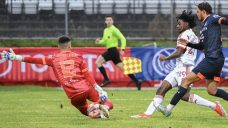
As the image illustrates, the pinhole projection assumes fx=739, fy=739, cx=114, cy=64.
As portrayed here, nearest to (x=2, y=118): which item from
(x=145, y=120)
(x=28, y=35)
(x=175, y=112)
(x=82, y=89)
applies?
(x=82, y=89)

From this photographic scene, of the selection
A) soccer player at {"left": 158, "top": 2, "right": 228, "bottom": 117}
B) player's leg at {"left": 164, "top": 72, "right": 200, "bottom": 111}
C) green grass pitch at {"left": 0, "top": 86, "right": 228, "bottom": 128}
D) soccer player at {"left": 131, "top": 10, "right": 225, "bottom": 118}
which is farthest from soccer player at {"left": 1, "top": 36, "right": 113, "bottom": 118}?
soccer player at {"left": 158, "top": 2, "right": 228, "bottom": 117}

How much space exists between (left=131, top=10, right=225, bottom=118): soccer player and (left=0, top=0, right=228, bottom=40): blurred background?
13.2 m

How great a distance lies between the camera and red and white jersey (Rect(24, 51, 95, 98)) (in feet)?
42.9

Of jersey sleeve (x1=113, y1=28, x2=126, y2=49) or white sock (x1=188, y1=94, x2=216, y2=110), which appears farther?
jersey sleeve (x1=113, y1=28, x2=126, y2=49)

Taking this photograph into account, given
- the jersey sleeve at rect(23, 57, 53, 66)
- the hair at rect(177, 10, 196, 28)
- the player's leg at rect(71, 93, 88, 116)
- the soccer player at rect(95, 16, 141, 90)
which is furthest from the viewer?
the soccer player at rect(95, 16, 141, 90)

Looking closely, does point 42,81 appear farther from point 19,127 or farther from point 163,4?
point 19,127

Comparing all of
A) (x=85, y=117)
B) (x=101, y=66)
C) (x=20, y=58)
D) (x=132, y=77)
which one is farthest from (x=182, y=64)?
(x=101, y=66)

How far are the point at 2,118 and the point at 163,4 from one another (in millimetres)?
15866

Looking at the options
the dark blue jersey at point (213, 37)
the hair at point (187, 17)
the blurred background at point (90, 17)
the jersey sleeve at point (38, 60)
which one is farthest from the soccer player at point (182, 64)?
the blurred background at point (90, 17)

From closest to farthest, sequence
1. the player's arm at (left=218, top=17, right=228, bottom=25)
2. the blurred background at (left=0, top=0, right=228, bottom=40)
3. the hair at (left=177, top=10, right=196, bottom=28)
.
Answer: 1. the player's arm at (left=218, top=17, right=228, bottom=25)
2. the hair at (left=177, top=10, right=196, bottom=28)
3. the blurred background at (left=0, top=0, right=228, bottom=40)

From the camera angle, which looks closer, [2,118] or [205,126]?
[205,126]

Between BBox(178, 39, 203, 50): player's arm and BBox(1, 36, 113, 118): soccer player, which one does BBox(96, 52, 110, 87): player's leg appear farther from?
BBox(1, 36, 113, 118): soccer player

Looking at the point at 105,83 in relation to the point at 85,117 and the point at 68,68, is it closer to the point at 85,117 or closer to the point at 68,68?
the point at 85,117

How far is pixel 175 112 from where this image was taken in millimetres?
A: 14883
